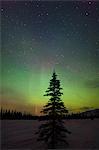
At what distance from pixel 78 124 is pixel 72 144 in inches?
464

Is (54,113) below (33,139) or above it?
above

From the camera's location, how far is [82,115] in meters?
19.4

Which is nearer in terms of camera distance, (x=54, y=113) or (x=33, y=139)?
(x=54, y=113)

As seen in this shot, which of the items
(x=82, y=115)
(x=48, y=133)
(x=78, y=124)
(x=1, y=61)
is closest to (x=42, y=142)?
(x=48, y=133)

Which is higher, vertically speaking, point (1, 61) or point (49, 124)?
point (1, 61)

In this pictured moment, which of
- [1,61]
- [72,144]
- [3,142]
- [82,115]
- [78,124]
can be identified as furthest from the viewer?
[78,124]

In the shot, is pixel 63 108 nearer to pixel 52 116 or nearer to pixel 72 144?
pixel 52 116

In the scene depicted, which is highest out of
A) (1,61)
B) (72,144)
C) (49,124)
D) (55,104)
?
(1,61)

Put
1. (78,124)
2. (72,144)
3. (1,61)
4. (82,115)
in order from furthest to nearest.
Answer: (78,124)
(82,115)
(72,144)
(1,61)

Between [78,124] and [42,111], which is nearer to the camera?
[42,111]

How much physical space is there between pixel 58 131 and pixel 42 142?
2.67 feet

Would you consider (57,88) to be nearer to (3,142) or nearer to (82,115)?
(3,142)

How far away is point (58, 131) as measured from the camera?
1202 centimetres

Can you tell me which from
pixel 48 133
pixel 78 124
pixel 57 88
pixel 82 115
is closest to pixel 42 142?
pixel 48 133
